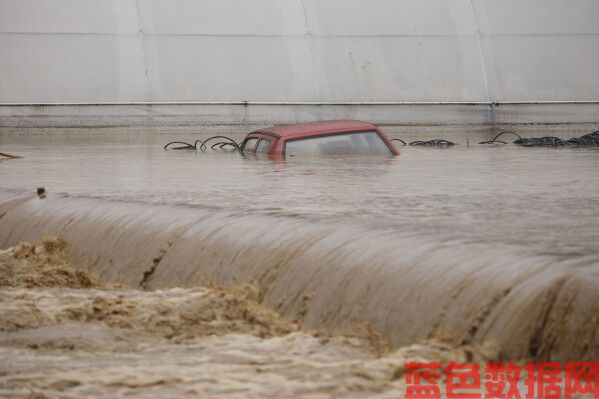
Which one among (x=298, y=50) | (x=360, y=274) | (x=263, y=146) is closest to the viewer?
(x=360, y=274)

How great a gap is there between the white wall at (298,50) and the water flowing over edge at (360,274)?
659 inches

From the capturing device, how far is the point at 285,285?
6883 millimetres

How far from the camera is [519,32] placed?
28672 millimetres

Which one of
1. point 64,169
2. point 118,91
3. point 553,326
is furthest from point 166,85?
point 553,326

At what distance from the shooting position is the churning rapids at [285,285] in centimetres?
530

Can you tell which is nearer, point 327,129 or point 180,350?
point 180,350

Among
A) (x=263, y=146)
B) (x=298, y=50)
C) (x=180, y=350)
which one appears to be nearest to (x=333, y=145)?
(x=263, y=146)

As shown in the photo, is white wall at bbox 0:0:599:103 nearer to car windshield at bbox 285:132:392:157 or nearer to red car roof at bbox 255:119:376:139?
red car roof at bbox 255:119:376:139

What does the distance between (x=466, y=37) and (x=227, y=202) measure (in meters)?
19.2

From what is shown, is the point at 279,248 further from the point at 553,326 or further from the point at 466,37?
the point at 466,37

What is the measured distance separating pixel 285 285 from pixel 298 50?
20847mm

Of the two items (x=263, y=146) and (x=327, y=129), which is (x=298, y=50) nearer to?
(x=263, y=146)

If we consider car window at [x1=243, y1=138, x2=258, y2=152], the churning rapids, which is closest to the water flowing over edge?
the churning rapids

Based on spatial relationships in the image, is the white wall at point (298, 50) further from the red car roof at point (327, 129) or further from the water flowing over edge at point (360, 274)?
the water flowing over edge at point (360, 274)
